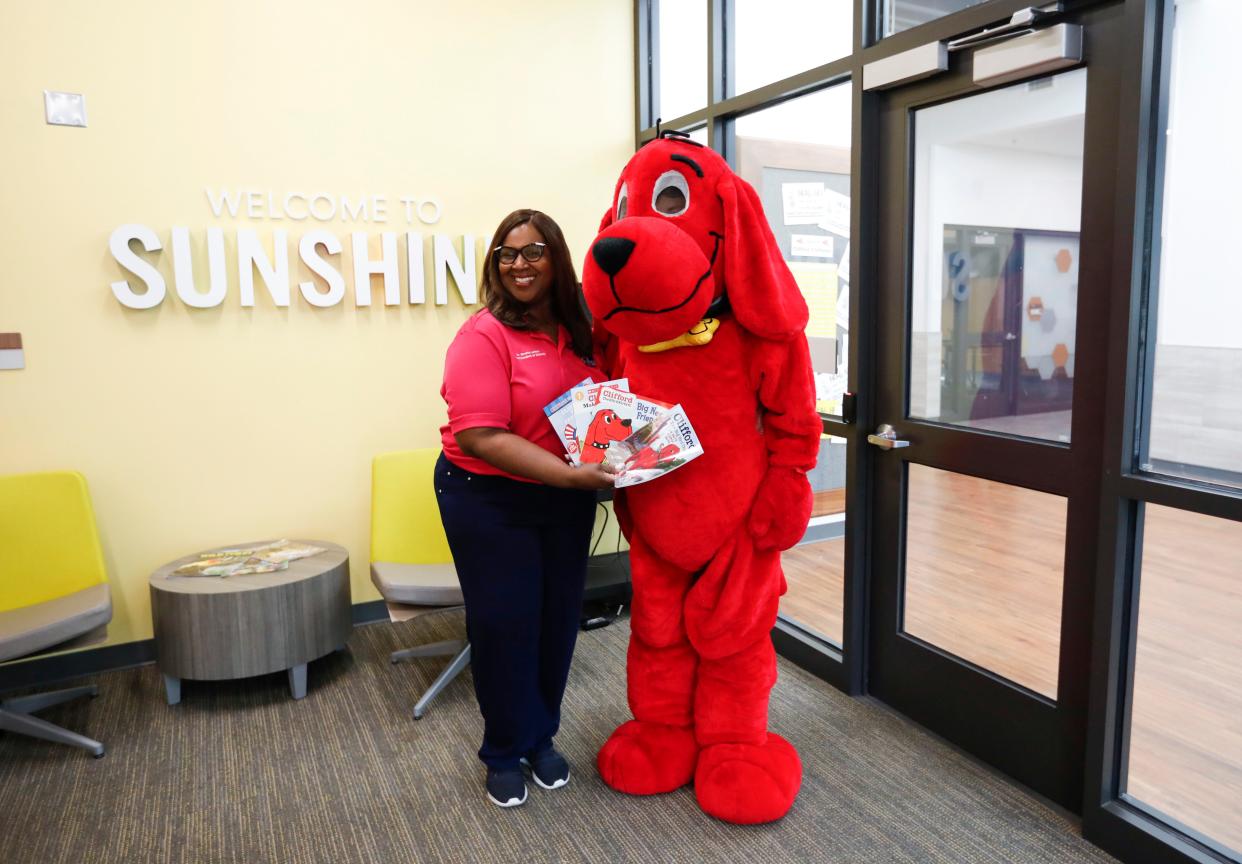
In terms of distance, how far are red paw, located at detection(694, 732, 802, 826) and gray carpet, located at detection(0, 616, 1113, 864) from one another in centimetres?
4

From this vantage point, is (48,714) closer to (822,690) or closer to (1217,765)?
(822,690)

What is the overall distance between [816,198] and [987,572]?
1.49 meters

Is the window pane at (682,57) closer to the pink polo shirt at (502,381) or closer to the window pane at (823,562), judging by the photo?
the window pane at (823,562)

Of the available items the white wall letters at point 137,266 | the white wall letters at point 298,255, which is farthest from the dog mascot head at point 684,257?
the white wall letters at point 137,266

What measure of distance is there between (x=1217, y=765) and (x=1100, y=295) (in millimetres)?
1161

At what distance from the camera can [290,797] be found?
92.4 inches

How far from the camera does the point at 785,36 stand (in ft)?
10.2

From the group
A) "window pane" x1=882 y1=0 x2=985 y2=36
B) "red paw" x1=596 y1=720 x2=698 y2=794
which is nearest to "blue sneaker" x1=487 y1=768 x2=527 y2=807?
"red paw" x1=596 y1=720 x2=698 y2=794

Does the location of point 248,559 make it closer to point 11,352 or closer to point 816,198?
point 11,352

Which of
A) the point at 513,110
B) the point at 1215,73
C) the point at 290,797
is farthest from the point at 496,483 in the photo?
the point at 513,110

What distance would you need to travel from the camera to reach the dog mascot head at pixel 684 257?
6.26 ft

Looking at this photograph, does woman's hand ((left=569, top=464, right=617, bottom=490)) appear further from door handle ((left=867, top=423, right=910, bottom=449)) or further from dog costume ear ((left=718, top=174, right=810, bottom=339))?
door handle ((left=867, top=423, right=910, bottom=449))

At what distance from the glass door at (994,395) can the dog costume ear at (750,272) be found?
72cm

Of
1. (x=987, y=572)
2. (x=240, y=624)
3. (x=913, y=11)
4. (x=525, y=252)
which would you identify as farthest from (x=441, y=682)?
(x=913, y=11)
